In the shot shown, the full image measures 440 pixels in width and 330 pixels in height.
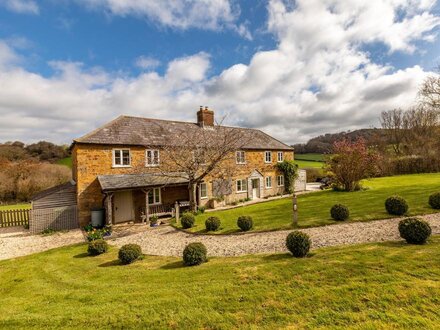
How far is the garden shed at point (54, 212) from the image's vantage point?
16277mm

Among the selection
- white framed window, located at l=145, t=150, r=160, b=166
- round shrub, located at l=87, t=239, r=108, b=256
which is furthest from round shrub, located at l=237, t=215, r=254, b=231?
white framed window, located at l=145, t=150, r=160, b=166

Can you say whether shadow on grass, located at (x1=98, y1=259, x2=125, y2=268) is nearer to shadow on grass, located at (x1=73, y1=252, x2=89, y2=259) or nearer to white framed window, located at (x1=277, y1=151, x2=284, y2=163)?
shadow on grass, located at (x1=73, y1=252, x2=89, y2=259)

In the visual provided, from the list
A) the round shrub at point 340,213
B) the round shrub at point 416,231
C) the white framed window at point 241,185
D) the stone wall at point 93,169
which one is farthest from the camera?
the white framed window at point 241,185

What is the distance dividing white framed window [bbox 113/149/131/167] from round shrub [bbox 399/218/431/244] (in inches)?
738

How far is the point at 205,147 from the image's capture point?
17516 millimetres

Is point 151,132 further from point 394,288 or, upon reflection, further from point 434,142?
point 434,142

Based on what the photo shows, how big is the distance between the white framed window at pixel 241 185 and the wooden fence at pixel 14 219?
19991 millimetres

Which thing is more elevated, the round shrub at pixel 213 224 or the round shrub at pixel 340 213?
the round shrub at pixel 340 213

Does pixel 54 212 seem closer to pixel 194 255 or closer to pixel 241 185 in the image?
pixel 194 255

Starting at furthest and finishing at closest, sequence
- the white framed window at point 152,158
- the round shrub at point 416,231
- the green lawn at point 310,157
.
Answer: the green lawn at point 310,157
the white framed window at point 152,158
the round shrub at point 416,231

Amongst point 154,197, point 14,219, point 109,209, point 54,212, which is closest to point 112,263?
point 109,209

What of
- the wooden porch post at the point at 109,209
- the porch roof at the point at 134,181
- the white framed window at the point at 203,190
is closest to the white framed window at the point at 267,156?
the white framed window at the point at 203,190

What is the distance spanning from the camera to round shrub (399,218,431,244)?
7833 millimetres

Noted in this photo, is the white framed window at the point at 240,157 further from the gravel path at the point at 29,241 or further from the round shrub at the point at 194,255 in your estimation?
the round shrub at the point at 194,255
